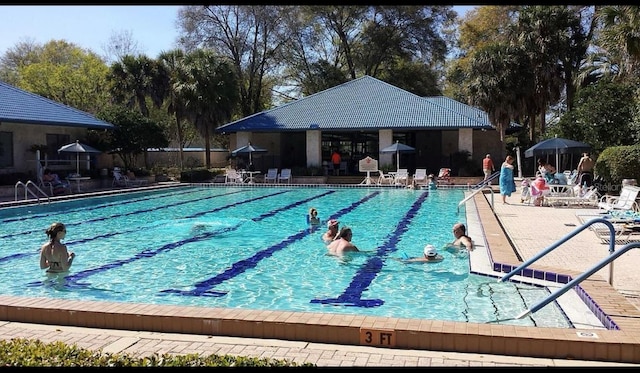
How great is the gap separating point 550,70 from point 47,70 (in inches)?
1388

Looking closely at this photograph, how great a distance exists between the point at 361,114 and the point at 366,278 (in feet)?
74.9

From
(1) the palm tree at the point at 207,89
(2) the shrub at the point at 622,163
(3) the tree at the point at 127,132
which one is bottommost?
(2) the shrub at the point at 622,163

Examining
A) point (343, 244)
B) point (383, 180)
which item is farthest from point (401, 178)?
point (343, 244)

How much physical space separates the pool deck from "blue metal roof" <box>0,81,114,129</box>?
1913cm

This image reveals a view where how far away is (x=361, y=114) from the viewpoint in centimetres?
2998

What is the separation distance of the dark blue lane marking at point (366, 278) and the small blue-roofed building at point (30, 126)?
17379 mm

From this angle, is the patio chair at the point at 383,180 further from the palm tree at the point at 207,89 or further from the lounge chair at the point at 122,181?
the palm tree at the point at 207,89

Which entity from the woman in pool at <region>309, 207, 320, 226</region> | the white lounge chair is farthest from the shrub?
the white lounge chair

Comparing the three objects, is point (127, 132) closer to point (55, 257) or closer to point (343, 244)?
point (55, 257)

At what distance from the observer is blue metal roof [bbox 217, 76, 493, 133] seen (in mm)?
27969

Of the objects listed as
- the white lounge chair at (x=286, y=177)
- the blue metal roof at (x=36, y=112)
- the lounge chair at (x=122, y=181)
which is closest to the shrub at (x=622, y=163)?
the white lounge chair at (x=286, y=177)

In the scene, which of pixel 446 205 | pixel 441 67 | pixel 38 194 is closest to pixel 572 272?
pixel 446 205

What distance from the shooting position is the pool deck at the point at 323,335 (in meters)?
4.00

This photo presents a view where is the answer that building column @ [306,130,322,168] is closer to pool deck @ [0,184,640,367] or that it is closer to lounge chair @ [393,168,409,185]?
lounge chair @ [393,168,409,185]
